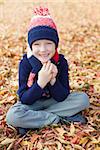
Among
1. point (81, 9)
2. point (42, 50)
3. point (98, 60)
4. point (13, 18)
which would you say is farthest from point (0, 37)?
point (42, 50)

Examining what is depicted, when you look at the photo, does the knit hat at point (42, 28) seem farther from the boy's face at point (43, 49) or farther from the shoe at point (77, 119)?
the shoe at point (77, 119)

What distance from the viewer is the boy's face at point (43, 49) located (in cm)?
392

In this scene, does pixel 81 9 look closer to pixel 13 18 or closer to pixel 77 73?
pixel 13 18

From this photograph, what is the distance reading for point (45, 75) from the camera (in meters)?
3.98

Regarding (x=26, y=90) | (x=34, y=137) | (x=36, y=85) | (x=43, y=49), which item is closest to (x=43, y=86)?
(x=36, y=85)

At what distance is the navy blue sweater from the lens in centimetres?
405

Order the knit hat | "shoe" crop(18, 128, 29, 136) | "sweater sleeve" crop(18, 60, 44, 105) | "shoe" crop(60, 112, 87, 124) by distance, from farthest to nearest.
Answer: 1. "shoe" crop(60, 112, 87, 124)
2. "shoe" crop(18, 128, 29, 136)
3. "sweater sleeve" crop(18, 60, 44, 105)
4. the knit hat

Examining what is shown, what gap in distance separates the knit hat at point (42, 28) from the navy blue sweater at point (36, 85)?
253 mm

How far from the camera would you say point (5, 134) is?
4.18 metres

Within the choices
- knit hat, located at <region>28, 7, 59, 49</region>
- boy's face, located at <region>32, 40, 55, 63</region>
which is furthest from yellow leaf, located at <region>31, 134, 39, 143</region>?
knit hat, located at <region>28, 7, 59, 49</region>

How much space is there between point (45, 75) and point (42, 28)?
1.50 feet

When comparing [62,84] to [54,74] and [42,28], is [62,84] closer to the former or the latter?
[54,74]

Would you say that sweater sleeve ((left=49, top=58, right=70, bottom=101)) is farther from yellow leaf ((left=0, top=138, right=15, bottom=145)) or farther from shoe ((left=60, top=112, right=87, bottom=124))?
yellow leaf ((left=0, top=138, right=15, bottom=145))

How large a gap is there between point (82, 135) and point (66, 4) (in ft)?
22.9
